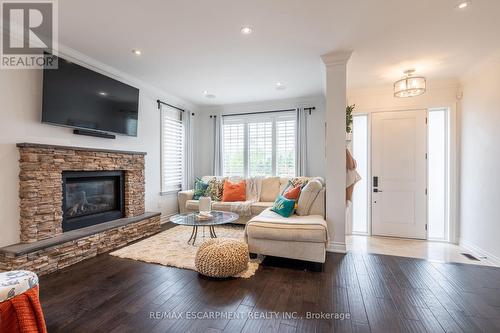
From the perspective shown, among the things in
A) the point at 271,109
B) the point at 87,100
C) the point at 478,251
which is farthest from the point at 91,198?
the point at 478,251

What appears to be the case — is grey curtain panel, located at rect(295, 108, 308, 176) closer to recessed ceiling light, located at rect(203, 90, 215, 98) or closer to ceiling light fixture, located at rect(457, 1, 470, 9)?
recessed ceiling light, located at rect(203, 90, 215, 98)

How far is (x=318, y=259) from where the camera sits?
2.71 m

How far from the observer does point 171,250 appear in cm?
331

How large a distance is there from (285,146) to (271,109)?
3.08ft

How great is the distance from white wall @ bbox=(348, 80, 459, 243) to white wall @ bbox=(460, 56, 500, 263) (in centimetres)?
12

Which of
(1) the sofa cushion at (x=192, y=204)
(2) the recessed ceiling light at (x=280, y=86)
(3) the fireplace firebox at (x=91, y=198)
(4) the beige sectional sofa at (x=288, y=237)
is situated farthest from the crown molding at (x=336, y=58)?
(3) the fireplace firebox at (x=91, y=198)

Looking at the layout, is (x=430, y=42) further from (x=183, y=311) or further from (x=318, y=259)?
(x=183, y=311)

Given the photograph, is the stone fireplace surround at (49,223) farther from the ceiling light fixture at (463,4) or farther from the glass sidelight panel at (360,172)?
the ceiling light fixture at (463,4)

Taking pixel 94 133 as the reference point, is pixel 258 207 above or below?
below

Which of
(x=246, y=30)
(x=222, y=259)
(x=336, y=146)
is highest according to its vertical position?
(x=246, y=30)

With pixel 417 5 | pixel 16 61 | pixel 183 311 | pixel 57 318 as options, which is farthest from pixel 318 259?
pixel 16 61

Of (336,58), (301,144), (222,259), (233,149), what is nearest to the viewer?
(222,259)

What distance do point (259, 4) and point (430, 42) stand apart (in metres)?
2.13

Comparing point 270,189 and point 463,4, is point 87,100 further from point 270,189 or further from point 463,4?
point 463,4
